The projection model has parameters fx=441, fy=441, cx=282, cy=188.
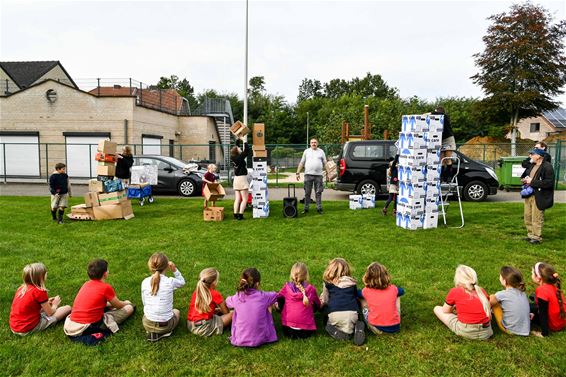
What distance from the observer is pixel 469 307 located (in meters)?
4.26

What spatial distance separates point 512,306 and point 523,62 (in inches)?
1690

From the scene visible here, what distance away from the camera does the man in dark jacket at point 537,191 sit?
765cm

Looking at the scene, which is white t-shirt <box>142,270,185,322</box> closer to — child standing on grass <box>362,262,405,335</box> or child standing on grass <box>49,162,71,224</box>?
child standing on grass <box>362,262,405,335</box>

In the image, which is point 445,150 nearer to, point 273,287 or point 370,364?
point 273,287

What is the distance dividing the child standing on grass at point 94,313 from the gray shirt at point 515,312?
12.8 feet

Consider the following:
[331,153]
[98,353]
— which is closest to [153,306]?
[98,353]

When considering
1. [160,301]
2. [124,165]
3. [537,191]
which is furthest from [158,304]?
[124,165]

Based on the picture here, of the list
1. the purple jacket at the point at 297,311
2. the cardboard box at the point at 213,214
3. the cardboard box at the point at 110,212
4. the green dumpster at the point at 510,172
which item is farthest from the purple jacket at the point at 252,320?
the green dumpster at the point at 510,172

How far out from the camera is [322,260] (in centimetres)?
705

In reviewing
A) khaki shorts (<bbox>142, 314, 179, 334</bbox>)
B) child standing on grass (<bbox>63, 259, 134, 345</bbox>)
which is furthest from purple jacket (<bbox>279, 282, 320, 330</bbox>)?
child standing on grass (<bbox>63, 259, 134, 345</bbox>)

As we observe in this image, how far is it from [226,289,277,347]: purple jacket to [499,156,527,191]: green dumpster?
1593cm

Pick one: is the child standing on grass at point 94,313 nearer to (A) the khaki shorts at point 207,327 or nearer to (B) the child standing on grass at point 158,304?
(B) the child standing on grass at point 158,304

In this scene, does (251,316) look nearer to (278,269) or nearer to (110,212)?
(278,269)

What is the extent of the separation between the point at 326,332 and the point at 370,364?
28.2 inches
